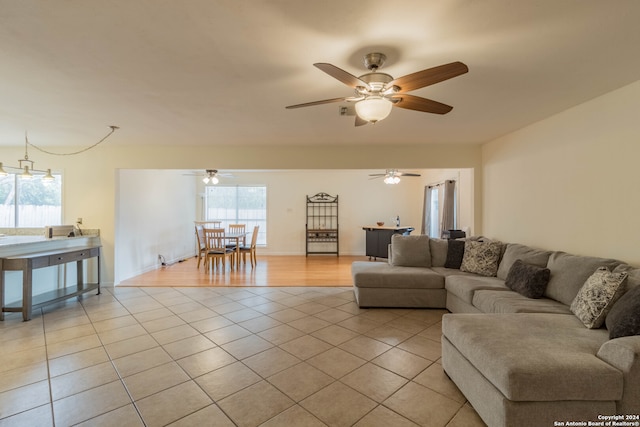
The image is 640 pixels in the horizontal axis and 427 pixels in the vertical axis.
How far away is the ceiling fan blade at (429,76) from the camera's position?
1656mm

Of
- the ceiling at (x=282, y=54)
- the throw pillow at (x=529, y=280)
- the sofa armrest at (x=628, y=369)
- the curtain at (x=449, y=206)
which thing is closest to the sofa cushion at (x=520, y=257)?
the throw pillow at (x=529, y=280)

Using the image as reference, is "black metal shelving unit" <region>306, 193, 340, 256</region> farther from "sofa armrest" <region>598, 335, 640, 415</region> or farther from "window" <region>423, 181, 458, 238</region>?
"sofa armrest" <region>598, 335, 640, 415</region>

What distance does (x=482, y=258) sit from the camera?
3979 millimetres

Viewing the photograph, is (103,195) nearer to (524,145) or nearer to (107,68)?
(107,68)

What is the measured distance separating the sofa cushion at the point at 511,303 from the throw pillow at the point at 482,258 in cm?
75

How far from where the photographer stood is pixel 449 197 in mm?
6016

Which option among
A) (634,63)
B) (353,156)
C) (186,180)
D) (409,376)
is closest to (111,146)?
(186,180)

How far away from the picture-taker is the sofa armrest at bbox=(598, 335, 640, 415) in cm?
154

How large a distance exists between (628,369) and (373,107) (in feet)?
6.56

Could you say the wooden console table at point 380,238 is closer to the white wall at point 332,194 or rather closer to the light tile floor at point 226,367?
the white wall at point 332,194

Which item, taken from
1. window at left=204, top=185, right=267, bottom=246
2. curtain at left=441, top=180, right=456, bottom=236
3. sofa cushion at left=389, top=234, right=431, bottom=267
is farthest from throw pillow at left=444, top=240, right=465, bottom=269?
window at left=204, top=185, right=267, bottom=246

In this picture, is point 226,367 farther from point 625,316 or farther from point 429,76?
point 625,316

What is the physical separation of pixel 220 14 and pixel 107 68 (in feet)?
4.00

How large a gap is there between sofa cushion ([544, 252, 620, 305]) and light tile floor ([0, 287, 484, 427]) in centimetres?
121
